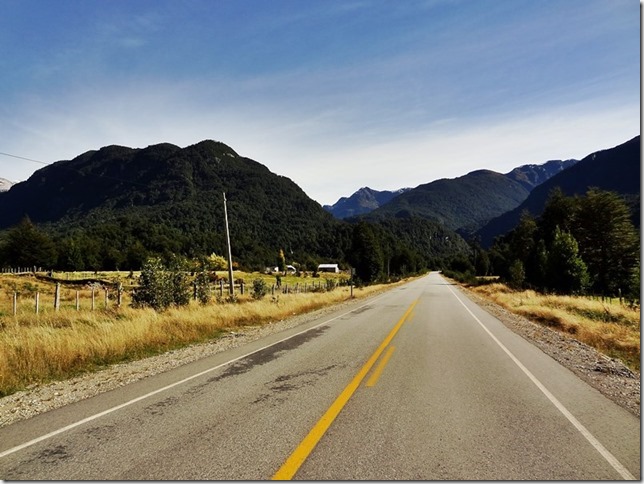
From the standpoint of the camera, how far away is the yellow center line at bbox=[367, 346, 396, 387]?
7.38 meters

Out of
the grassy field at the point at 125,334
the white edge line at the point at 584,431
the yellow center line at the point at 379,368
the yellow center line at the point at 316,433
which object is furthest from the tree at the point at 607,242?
the yellow center line at the point at 316,433

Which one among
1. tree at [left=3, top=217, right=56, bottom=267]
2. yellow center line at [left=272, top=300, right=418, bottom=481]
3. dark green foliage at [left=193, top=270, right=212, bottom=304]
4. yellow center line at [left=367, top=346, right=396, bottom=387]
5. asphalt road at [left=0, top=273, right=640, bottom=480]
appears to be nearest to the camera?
yellow center line at [left=272, top=300, right=418, bottom=481]

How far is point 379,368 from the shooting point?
845cm

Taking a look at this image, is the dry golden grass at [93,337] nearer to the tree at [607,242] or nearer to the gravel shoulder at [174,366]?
the gravel shoulder at [174,366]

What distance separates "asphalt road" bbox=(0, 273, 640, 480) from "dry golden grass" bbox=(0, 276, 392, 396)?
2875mm

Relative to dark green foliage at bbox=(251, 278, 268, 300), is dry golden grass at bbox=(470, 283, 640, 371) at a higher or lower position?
lower

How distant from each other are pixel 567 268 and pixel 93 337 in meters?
46.9

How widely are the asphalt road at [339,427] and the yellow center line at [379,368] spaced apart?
4 centimetres

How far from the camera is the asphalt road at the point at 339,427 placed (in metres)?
4.09

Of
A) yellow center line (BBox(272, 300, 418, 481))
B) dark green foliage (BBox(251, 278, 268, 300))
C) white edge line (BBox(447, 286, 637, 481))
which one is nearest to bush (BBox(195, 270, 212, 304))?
dark green foliage (BBox(251, 278, 268, 300))

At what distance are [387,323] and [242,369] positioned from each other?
911 cm

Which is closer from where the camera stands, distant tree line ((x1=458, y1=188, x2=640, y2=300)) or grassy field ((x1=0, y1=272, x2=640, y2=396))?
grassy field ((x1=0, y1=272, x2=640, y2=396))

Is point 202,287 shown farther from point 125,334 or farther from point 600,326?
point 600,326

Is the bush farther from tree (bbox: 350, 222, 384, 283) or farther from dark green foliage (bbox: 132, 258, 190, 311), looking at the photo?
tree (bbox: 350, 222, 384, 283)
